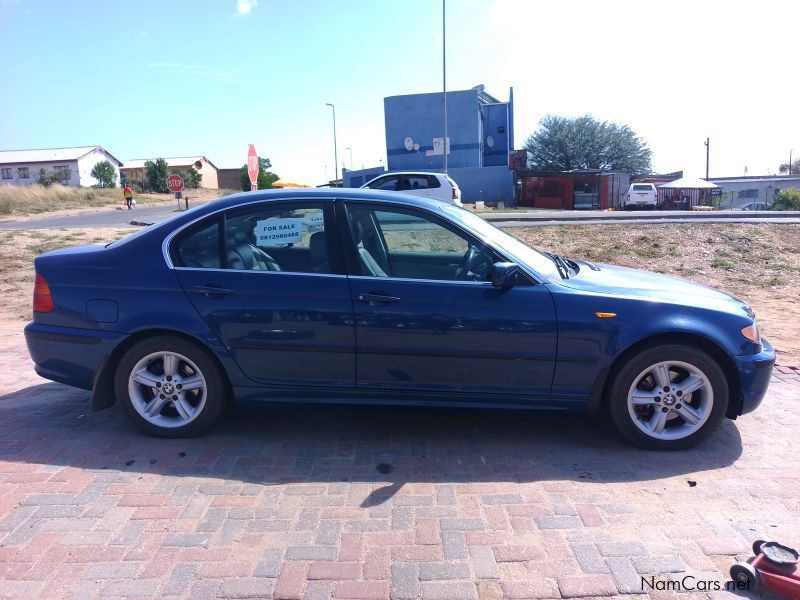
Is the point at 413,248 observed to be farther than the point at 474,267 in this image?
Yes

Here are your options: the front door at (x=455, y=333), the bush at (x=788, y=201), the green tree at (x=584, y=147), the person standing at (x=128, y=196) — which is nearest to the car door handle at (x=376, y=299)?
the front door at (x=455, y=333)

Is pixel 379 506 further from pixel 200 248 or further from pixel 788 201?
pixel 788 201

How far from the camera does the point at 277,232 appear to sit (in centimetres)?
416

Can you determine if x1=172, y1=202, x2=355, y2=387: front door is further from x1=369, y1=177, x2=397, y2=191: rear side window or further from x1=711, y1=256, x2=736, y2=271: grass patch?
x1=369, y1=177, x2=397, y2=191: rear side window

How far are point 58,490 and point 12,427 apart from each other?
122 cm

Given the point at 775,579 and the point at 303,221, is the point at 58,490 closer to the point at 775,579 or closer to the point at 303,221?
the point at 303,221

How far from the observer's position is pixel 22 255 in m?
12.3

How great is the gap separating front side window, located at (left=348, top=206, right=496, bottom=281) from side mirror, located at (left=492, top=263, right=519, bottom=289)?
0.37 feet

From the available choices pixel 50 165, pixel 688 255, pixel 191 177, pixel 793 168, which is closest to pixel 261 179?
pixel 688 255

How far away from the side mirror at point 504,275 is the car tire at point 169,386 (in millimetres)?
1882

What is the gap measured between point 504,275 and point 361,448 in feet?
4.71

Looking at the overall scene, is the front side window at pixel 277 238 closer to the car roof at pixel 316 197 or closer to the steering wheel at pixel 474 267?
the car roof at pixel 316 197

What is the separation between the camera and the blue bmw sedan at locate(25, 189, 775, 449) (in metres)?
3.75

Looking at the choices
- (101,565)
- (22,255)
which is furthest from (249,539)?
(22,255)
